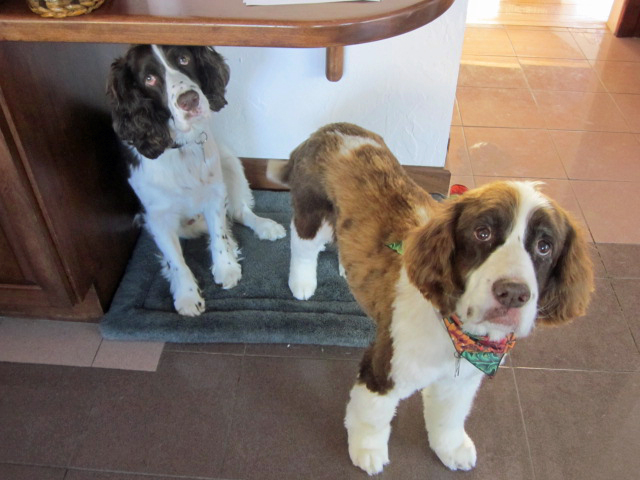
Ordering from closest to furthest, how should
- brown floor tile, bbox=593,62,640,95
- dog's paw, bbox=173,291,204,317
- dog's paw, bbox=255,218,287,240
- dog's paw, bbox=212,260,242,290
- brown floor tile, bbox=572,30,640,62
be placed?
dog's paw, bbox=173,291,204,317, dog's paw, bbox=212,260,242,290, dog's paw, bbox=255,218,287,240, brown floor tile, bbox=593,62,640,95, brown floor tile, bbox=572,30,640,62

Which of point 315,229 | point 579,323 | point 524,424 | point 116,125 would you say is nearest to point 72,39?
point 116,125

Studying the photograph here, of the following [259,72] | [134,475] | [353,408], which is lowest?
[134,475]

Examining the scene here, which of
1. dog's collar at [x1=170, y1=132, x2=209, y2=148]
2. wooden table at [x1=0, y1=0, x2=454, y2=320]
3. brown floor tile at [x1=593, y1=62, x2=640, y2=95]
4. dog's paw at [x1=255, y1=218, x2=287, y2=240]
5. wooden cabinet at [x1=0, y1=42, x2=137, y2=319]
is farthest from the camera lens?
brown floor tile at [x1=593, y1=62, x2=640, y2=95]

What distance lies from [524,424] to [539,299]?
752 millimetres

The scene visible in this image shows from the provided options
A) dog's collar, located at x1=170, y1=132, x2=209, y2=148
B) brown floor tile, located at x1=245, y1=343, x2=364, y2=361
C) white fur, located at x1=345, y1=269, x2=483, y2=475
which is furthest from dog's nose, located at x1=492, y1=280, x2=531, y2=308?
dog's collar, located at x1=170, y1=132, x2=209, y2=148

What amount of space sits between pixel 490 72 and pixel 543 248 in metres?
2.86

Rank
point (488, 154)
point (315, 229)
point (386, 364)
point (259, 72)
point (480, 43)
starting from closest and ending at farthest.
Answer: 1. point (386, 364)
2. point (315, 229)
3. point (259, 72)
4. point (488, 154)
5. point (480, 43)

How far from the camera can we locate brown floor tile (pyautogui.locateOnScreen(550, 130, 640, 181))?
298cm

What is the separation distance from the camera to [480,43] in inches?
163

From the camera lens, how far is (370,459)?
5.82 ft

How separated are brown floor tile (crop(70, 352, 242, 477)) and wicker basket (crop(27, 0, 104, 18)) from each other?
1.24 meters

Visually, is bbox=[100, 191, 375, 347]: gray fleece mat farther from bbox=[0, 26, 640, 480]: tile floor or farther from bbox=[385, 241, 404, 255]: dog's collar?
bbox=[385, 241, 404, 255]: dog's collar

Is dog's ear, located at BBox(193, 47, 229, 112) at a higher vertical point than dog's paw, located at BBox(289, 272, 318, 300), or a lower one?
higher

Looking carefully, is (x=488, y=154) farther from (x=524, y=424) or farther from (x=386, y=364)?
(x=386, y=364)
